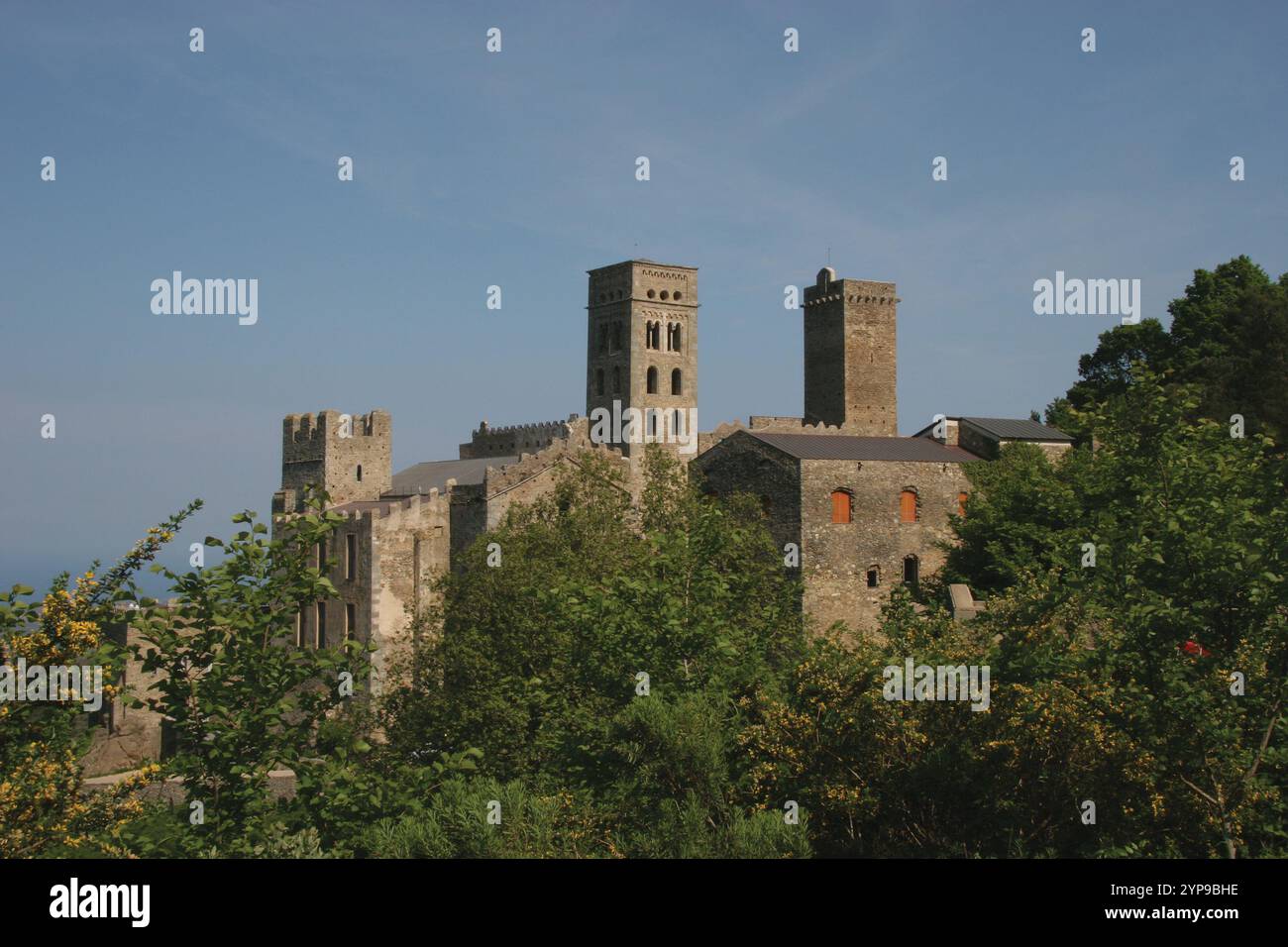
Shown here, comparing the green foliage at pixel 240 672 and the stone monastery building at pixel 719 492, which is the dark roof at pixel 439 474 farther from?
the green foliage at pixel 240 672

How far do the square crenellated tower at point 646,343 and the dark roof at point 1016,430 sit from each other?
28.2 metres

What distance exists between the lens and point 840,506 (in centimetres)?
4775

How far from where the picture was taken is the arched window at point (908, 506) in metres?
49.0

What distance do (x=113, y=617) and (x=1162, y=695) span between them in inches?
522

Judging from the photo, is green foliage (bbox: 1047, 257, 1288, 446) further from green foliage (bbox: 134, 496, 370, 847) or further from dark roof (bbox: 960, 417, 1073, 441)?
green foliage (bbox: 134, 496, 370, 847)

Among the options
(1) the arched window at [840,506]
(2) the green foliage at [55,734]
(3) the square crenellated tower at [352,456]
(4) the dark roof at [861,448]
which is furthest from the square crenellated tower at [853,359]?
(2) the green foliage at [55,734]

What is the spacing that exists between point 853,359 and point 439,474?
29.1 meters

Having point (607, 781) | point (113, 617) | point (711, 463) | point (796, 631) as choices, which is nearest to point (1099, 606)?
point (607, 781)

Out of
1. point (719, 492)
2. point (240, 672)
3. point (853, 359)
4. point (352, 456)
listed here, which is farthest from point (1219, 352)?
point (240, 672)

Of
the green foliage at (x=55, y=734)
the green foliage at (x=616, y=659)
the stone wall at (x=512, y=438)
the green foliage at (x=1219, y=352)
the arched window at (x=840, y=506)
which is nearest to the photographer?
the green foliage at (x=55, y=734)

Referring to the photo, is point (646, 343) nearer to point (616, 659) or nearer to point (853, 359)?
point (853, 359)
